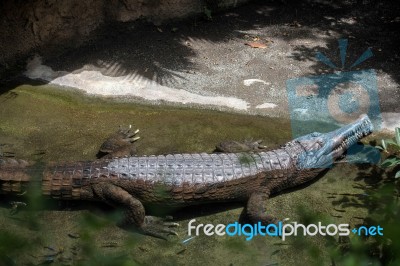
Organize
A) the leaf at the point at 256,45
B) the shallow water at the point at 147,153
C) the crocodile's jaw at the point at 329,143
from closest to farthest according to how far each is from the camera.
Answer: the shallow water at the point at 147,153, the crocodile's jaw at the point at 329,143, the leaf at the point at 256,45

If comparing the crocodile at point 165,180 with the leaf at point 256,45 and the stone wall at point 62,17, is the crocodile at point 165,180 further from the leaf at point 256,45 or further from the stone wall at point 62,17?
the leaf at point 256,45

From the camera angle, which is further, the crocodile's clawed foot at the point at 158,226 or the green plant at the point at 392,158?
the green plant at the point at 392,158

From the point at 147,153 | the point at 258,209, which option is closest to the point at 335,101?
the point at 258,209

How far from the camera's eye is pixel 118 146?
15.3 ft

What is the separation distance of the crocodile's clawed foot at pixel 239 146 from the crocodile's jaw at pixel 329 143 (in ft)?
1.15

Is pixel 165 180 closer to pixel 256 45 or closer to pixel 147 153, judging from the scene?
pixel 147 153

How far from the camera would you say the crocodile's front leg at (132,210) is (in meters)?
4.00

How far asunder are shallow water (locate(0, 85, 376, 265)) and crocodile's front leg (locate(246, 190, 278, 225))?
13 cm

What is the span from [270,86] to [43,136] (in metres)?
2.57

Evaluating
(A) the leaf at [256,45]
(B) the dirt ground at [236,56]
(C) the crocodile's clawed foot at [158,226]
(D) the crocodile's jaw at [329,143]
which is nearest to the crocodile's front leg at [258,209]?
(D) the crocodile's jaw at [329,143]

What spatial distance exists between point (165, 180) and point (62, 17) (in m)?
3.04

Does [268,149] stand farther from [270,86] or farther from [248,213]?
[270,86]

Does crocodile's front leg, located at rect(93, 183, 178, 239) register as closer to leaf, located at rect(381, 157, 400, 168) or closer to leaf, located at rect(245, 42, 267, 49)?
leaf, located at rect(381, 157, 400, 168)

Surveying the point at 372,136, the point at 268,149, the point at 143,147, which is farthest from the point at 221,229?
the point at 372,136
